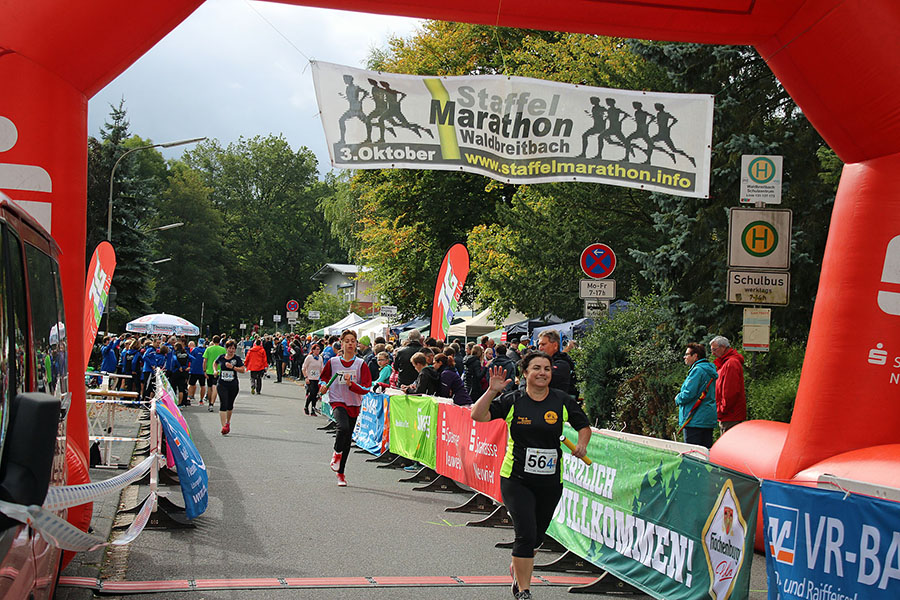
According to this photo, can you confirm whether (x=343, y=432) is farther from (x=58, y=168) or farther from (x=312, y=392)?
(x=312, y=392)

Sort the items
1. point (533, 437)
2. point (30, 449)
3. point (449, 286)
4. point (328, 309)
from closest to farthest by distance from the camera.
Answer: point (30, 449), point (533, 437), point (449, 286), point (328, 309)

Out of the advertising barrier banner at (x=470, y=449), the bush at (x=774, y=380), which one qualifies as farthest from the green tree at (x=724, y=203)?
the advertising barrier banner at (x=470, y=449)

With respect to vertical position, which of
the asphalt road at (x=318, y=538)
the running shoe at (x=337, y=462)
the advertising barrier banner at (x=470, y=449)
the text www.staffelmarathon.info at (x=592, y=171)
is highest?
the text www.staffelmarathon.info at (x=592, y=171)

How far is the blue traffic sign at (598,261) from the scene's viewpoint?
45.8 ft

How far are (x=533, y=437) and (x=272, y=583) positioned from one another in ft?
7.15

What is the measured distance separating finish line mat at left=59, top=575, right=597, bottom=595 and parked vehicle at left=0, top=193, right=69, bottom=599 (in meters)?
1.79

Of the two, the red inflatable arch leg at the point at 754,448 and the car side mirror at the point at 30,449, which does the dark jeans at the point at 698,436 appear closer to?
the red inflatable arch leg at the point at 754,448

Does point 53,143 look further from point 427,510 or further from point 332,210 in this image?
point 332,210

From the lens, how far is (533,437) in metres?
6.88

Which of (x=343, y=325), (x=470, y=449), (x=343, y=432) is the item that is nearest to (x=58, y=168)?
(x=470, y=449)

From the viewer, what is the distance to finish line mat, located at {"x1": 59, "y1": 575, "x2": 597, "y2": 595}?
6.79 m

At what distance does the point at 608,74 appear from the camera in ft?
82.3

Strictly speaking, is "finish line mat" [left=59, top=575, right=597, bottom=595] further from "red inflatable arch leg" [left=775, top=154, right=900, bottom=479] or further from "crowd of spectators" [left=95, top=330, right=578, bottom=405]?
"red inflatable arch leg" [left=775, top=154, right=900, bottom=479]

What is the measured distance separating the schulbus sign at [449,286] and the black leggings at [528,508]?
991cm
